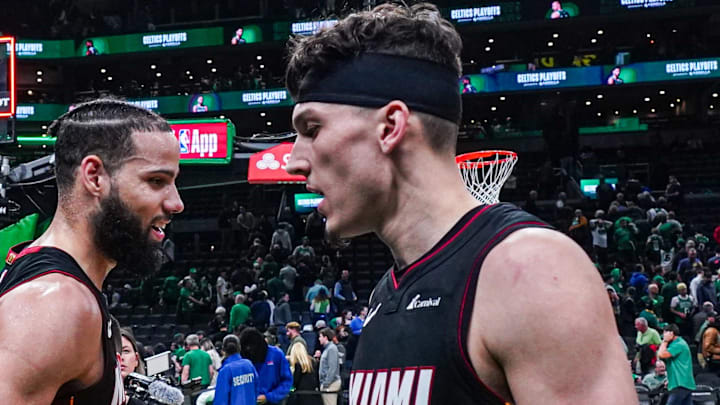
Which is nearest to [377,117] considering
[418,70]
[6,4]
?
[418,70]

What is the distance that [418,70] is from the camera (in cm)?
203

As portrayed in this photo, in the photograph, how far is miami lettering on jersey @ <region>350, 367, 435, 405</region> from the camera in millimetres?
1820

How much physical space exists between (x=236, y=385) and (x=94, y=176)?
644 centimetres

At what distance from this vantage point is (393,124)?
79.2 inches

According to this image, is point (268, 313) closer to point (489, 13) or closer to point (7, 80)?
point (7, 80)

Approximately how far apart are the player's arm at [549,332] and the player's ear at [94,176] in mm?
1949

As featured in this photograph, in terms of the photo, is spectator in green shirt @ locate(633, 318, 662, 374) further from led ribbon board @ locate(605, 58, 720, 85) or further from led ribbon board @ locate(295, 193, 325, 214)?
led ribbon board @ locate(605, 58, 720, 85)

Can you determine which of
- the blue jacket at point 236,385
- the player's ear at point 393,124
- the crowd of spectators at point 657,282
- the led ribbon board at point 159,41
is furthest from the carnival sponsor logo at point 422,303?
the led ribbon board at point 159,41

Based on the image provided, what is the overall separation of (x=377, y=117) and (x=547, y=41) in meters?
39.3

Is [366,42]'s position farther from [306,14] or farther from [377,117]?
[306,14]

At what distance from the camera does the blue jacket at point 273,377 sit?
10.2 m

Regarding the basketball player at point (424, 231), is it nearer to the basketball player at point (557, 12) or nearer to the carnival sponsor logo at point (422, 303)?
the carnival sponsor logo at point (422, 303)

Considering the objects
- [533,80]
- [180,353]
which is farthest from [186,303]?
[533,80]

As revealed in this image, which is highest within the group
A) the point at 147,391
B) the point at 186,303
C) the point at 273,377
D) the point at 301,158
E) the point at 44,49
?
the point at 44,49
